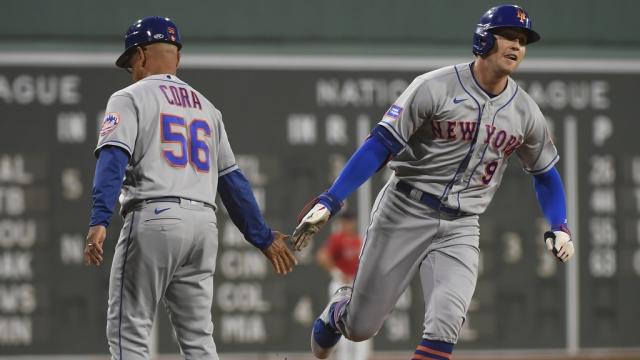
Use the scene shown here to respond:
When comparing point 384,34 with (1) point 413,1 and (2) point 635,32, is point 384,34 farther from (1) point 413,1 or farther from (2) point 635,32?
(2) point 635,32

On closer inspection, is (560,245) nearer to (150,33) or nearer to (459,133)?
(459,133)

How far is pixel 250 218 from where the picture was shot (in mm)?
5102

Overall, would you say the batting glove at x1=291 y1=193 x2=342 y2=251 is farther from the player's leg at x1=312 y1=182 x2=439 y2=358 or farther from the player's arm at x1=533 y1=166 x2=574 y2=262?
the player's arm at x1=533 y1=166 x2=574 y2=262

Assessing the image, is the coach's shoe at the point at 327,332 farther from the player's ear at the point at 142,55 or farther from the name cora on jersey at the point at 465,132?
the player's ear at the point at 142,55

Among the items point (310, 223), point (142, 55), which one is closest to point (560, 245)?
point (310, 223)

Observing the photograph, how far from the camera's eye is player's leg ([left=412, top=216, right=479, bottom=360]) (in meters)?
4.95

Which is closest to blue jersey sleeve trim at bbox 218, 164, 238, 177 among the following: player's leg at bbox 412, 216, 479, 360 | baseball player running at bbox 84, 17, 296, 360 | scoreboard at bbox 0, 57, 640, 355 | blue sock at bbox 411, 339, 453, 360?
baseball player running at bbox 84, 17, 296, 360

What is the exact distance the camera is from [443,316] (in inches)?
195

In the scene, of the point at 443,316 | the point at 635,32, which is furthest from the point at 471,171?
the point at 635,32

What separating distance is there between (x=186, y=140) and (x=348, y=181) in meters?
0.73

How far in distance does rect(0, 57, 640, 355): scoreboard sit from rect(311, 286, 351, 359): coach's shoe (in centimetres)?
364

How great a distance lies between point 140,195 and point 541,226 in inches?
228

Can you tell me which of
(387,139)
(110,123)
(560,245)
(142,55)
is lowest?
(560,245)

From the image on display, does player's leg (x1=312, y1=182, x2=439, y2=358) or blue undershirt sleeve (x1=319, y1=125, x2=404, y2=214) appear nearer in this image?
blue undershirt sleeve (x1=319, y1=125, x2=404, y2=214)
